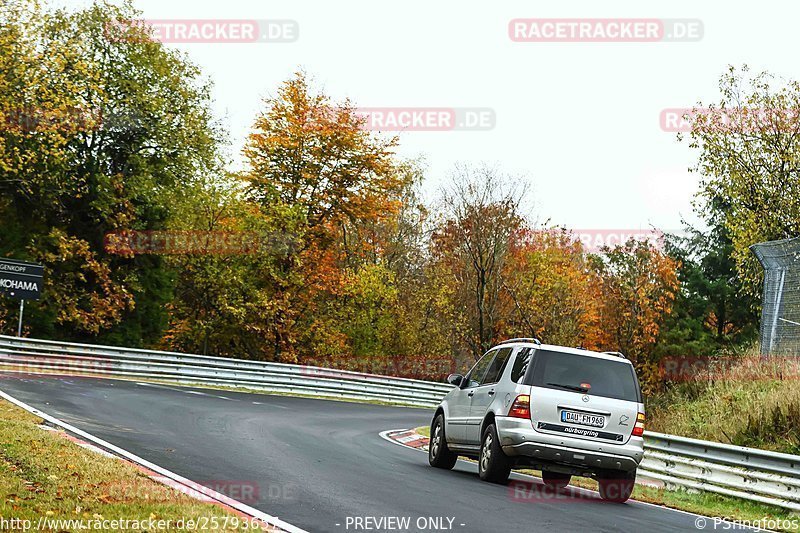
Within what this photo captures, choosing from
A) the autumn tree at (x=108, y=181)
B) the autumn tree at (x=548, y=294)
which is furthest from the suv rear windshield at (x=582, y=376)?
the autumn tree at (x=548, y=294)

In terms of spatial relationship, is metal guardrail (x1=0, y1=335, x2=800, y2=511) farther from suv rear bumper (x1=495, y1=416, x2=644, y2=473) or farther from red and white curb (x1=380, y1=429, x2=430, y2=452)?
red and white curb (x1=380, y1=429, x2=430, y2=452)

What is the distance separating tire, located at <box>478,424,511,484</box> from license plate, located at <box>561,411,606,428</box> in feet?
2.99

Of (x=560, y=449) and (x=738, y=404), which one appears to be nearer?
(x=560, y=449)

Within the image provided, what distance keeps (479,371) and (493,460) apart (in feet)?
6.47

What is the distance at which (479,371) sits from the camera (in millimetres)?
14383

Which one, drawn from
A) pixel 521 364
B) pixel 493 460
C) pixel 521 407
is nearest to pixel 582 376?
pixel 521 364

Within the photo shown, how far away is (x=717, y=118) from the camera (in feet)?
111

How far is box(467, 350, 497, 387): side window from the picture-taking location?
46.4 ft

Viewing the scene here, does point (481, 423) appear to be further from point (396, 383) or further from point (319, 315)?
point (319, 315)

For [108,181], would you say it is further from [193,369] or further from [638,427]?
[638,427]

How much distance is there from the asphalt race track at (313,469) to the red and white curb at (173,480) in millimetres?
192

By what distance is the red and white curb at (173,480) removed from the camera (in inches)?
324

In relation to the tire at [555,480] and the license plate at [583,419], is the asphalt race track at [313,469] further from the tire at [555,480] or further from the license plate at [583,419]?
the license plate at [583,419]

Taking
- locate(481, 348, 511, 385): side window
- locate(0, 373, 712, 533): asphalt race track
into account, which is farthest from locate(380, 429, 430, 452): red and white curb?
locate(481, 348, 511, 385): side window
